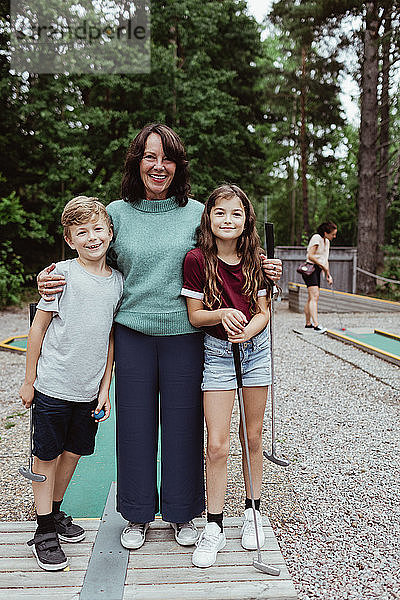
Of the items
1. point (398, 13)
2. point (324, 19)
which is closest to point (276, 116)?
point (324, 19)

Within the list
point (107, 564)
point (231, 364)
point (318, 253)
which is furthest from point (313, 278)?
point (107, 564)

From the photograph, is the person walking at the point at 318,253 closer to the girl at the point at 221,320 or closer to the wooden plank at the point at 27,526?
the girl at the point at 221,320

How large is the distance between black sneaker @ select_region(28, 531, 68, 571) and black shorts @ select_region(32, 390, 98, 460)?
1.00 ft

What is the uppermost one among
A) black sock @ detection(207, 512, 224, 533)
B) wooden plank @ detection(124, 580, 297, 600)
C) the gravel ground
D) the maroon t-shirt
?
the maroon t-shirt

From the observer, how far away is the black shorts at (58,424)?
2104 millimetres

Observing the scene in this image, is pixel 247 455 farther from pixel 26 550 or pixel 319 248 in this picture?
pixel 319 248

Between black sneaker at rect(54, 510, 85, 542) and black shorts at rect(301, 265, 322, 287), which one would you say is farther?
black shorts at rect(301, 265, 322, 287)

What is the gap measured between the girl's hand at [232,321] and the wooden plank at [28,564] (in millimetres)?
1018

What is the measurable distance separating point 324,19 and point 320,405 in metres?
11.6

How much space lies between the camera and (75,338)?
210 cm

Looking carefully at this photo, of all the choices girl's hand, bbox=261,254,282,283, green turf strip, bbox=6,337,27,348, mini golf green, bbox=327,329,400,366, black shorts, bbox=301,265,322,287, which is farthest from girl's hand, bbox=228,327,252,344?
black shorts, bbox=301,265,322,287

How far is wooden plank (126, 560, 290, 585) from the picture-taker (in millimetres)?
2010

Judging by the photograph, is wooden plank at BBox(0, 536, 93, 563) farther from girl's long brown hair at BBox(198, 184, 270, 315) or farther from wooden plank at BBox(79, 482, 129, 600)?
girl's long brown hair at BBox(198, 184, 270, 315)

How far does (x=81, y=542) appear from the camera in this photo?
7.45 ft
